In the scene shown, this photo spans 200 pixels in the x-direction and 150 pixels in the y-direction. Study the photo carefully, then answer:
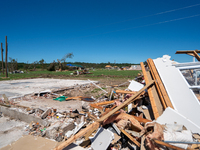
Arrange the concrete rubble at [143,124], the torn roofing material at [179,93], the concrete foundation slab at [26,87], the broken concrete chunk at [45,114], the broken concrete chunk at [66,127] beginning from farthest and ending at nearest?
the concrete foundation slab at [26,87]
the broken concrete chunk at [45,114]
the broken concrete chunk at [66,127]
the torn roofing material at [179,93]
the concrete rubble at [143,124]

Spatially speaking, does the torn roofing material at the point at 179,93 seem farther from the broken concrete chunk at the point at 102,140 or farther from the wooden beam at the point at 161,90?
the broken concrete chunk at the point at 102,140

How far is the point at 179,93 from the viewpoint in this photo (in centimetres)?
340

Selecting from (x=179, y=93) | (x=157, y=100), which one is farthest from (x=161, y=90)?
(x=179, y=93)

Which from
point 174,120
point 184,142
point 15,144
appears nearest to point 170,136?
point 184,142

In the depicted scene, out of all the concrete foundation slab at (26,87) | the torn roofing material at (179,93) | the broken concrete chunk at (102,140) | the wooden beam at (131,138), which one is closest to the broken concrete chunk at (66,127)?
the broken concrete chunk at (102,140)

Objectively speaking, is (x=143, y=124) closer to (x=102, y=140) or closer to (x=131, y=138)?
(x=131, y=138)

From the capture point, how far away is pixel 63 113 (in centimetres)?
475

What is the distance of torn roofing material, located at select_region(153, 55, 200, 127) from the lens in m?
2.99

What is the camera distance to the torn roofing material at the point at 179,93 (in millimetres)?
2992

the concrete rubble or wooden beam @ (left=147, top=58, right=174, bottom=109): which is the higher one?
wooden beam @ (left=147, top=58, right=174, bottom=109)

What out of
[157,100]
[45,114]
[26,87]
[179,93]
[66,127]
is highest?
[179,93]

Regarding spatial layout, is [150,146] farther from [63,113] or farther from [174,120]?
[63,113]

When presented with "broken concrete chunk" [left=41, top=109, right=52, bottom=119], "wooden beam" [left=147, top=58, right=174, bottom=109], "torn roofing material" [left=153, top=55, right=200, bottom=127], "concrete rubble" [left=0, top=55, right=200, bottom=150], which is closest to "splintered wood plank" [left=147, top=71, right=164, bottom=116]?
"concrete rubble" [left=0, top=55, right=200, bottom=150]

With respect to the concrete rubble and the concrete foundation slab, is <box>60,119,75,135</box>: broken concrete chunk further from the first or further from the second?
the concrete foundation slab
